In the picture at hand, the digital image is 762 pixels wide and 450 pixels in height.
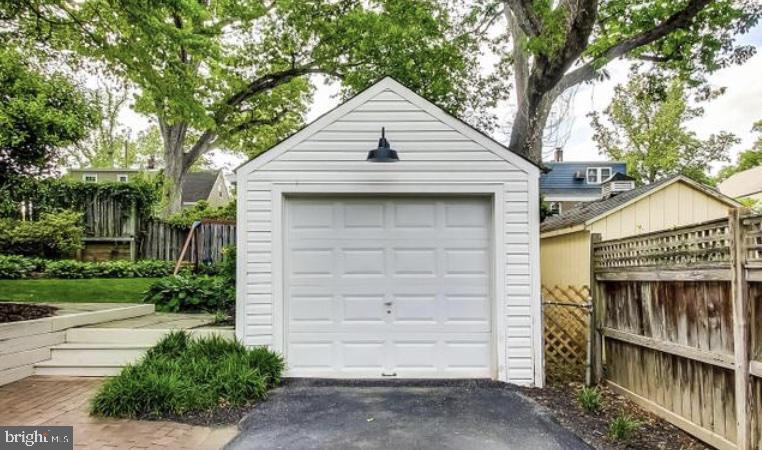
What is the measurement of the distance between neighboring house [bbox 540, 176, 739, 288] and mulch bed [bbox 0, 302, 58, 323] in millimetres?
8651

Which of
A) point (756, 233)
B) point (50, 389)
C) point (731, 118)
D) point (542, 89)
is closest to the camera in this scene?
point (756, 233)

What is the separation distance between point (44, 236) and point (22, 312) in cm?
751

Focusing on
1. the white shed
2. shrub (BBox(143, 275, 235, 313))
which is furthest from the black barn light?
shrub (BBox(143, 275, 235, 313))

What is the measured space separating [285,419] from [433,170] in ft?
10.7

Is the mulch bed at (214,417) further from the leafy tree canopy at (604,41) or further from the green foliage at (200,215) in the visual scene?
the green foliage at (200,215)

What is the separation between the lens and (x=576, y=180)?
28016mm

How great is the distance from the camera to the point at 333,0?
13688 mm

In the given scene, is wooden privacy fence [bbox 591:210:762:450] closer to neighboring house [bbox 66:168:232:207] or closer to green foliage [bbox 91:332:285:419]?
green foliage [bbox 91:332:285:419]

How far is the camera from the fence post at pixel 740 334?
11.3 feet

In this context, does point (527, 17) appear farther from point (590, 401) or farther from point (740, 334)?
point (740, 334)

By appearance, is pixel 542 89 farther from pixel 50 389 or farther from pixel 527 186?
pixel 50 389

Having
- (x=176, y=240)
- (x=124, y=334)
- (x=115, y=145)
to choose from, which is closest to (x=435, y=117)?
(x=124, y=334)

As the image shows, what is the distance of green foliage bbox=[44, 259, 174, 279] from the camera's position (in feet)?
38.5

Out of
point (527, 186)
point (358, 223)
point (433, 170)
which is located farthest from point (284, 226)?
point (527, 186)
